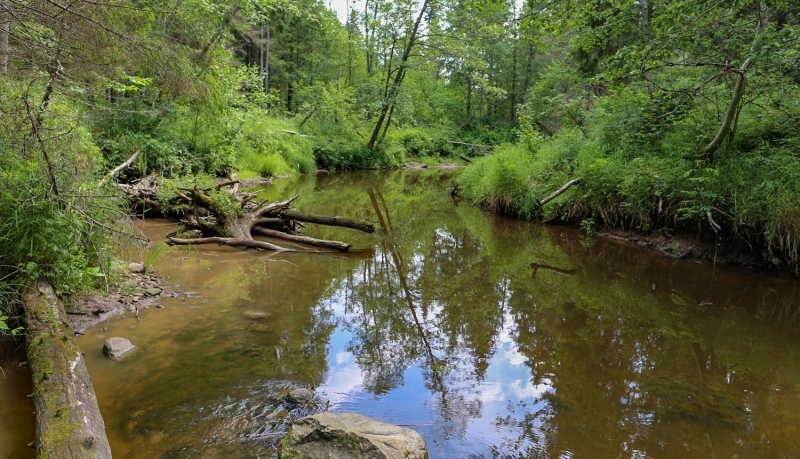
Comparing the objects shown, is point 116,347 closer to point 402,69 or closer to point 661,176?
point 661,176

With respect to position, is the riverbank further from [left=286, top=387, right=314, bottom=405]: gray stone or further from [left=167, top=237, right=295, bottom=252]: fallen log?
[left=286, top=387, right=314, bottom=405]: gray stone

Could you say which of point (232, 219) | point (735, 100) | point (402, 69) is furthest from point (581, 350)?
point (402, 69)

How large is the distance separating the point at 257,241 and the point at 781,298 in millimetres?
7933

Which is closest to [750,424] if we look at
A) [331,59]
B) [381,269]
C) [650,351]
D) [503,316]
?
[650,351]

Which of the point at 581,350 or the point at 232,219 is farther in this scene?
the point at 232,219

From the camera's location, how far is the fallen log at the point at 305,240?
27.8 ft

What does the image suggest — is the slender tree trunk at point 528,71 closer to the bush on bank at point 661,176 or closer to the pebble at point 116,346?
the bush on bank at point 661,176

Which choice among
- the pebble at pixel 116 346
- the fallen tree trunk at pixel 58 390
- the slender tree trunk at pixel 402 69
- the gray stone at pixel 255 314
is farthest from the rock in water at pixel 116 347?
the slender tree trunk at pixel 402 69

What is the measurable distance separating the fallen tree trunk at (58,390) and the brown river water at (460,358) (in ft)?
1.06

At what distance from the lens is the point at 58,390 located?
297 centimetres

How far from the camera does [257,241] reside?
843cm

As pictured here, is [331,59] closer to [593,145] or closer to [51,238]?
[593,145]

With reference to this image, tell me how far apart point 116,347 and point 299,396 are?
1846mm

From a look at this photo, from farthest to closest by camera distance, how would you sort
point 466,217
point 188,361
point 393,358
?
1. point 466,217
2. point 393,358
3. point 188,361
